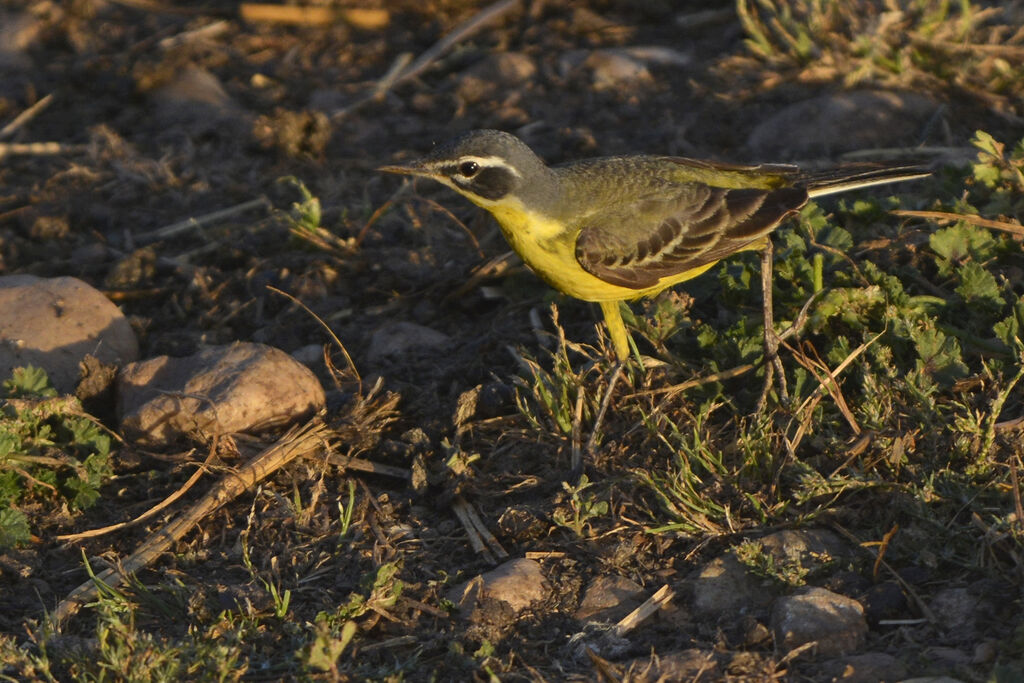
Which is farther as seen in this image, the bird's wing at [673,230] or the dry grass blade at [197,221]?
the dry grass blade at [197,221]

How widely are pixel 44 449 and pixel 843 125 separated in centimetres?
574

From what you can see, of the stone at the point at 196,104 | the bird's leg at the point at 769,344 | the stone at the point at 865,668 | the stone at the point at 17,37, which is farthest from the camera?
the stone at the point at 17,37

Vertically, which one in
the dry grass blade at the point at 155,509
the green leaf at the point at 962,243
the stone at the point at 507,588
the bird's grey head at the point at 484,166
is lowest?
the dry grass blade at the point at 155,509

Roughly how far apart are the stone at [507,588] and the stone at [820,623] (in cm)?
100

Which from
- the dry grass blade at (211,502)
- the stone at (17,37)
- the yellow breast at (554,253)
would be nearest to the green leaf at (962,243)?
the yellow breast at (554,253)

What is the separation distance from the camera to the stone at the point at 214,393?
5.88 metres

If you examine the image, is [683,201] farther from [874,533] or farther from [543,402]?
[874,533]

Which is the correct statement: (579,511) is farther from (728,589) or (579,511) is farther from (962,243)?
(962,243)

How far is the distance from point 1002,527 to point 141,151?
7007 mm

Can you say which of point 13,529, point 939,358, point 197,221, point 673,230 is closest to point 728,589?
point 939,358

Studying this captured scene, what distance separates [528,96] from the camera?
9.51 meters

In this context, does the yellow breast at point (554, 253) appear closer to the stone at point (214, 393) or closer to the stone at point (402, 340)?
the stone at point (402, 340)

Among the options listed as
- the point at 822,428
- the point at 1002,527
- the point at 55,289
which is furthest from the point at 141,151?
the point at 1002,527

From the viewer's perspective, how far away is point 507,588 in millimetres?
4969
